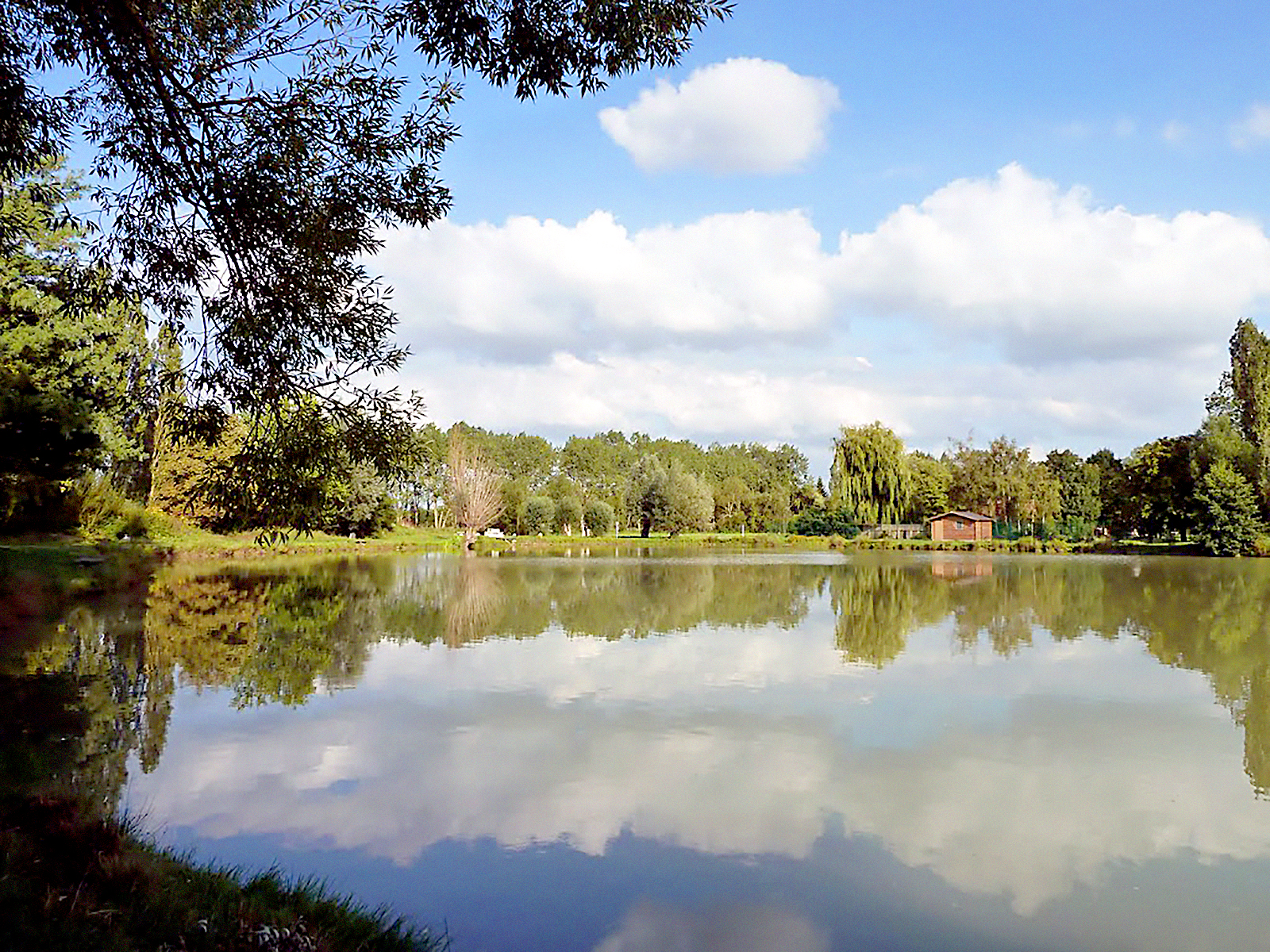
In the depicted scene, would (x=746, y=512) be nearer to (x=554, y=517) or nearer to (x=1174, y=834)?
(x=554, y=517)

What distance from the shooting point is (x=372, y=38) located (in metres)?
6.26

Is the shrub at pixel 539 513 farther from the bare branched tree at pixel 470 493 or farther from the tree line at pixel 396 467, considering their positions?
the bare branched tree at pixel 470 493

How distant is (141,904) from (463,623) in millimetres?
13457

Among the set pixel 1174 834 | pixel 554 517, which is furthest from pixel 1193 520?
pixel 1174 834

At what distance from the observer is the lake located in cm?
510

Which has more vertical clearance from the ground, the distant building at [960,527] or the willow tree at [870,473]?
the willow tree at [870,473]

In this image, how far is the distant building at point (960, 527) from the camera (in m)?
62.5

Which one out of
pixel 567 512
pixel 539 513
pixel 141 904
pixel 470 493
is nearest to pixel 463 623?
pixel 141 904

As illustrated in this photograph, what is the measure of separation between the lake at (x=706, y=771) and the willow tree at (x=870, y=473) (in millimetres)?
42449

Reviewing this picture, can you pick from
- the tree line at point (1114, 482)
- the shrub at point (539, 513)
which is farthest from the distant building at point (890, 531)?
the shrub at point (539, 513)

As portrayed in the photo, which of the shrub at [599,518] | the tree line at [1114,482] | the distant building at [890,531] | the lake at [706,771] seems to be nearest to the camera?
the lake at [706,771]

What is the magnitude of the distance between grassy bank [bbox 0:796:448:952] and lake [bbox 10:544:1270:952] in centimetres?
54

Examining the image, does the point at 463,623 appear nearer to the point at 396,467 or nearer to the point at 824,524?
the point at 396,467

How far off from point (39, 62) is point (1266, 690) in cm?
1356
